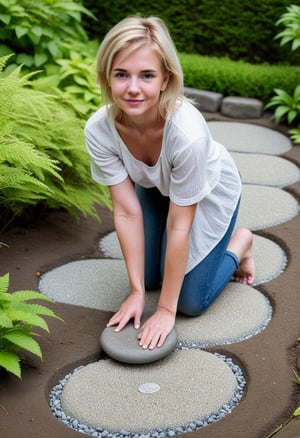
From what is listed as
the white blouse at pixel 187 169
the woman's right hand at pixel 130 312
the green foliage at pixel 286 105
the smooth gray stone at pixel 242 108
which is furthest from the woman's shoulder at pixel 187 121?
the smooth gray stone at pixel 242 108

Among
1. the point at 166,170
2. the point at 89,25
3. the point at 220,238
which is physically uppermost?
the point at 166,170

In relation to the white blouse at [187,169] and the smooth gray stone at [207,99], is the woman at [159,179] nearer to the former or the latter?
the white blouse at [187,169]

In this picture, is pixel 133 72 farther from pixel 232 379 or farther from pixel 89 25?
pixel 89 25

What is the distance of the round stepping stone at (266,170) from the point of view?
5.16m

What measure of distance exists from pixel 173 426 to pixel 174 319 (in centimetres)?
64

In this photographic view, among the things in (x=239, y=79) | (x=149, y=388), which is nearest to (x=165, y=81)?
(x=149, y=388)

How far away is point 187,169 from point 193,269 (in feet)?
1.78

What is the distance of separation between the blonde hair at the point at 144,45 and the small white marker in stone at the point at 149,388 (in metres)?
1.05

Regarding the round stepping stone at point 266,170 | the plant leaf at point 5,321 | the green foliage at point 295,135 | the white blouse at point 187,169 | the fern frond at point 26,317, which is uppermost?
the white blouse at point 187,169

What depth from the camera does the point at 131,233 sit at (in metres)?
3.43

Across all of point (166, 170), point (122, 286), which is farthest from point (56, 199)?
point (166, 170)

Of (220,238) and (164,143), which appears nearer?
(164,143)

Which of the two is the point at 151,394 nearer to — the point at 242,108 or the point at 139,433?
the point at 139,433

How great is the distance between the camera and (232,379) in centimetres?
303
